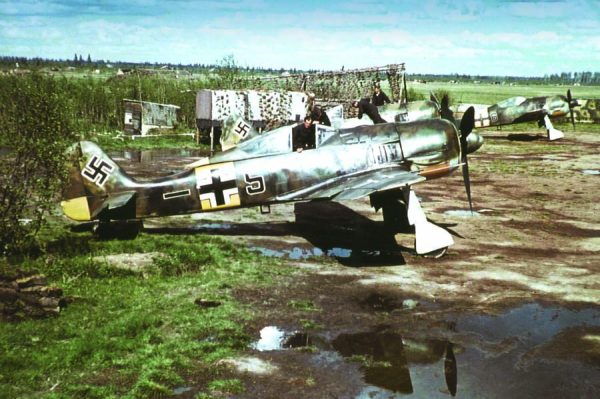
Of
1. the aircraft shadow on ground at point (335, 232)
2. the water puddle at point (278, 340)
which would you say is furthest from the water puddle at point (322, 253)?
the water puddle at point (278, 340)

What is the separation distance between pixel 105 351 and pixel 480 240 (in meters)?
8.66

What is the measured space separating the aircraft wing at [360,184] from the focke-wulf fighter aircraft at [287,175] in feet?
0.07

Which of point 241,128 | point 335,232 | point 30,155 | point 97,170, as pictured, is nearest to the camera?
point 30,155

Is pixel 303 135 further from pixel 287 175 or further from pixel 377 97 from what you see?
pixel 377 97

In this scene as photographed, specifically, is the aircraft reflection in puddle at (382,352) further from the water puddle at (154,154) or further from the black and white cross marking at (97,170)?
the water puddle at (154,154)

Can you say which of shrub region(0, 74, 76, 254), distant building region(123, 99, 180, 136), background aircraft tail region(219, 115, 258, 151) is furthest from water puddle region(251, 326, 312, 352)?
distant building region(123, 99, 180, 136)

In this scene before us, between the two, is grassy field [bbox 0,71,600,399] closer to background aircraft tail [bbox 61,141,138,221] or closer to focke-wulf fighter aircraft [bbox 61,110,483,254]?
background aircraft tail [bbox 61,141,138,221]

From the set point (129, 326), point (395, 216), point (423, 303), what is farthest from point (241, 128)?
point (129, 326)

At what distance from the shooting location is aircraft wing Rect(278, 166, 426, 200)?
10086 mm

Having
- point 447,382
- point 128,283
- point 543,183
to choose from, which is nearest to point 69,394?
point 128,283

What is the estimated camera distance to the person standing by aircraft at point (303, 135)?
451 inches

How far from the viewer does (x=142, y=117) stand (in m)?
32.7

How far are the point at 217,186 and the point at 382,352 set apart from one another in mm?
5633

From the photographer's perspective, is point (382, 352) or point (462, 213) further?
point (462, 213)
